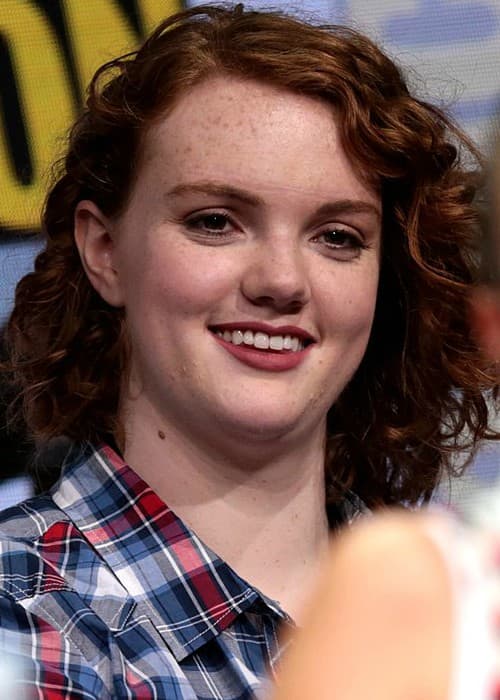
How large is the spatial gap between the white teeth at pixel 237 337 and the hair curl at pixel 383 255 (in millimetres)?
166

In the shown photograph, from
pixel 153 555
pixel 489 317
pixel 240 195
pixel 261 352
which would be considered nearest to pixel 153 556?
pixel 153 555

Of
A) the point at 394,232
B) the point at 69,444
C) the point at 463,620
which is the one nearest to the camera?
A: the point at 463,620

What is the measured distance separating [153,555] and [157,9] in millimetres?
682

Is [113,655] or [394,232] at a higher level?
[394,232]

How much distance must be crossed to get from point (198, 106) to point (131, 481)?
0.34m

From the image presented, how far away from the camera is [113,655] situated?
96 cm

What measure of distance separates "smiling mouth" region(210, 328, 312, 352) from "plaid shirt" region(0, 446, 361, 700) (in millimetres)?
160

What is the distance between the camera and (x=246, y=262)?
3.48 ft

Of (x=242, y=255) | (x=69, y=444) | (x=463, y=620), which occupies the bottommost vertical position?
(x=69, y=444)

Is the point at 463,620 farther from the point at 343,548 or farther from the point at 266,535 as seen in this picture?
the point at 266,535

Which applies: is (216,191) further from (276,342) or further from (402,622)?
(402,622)

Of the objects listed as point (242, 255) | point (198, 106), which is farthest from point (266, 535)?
point (198, 106)

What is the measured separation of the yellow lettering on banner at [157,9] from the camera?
1.45m

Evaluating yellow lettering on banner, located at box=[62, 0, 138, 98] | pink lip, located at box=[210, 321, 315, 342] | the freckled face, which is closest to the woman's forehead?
the freckled face
